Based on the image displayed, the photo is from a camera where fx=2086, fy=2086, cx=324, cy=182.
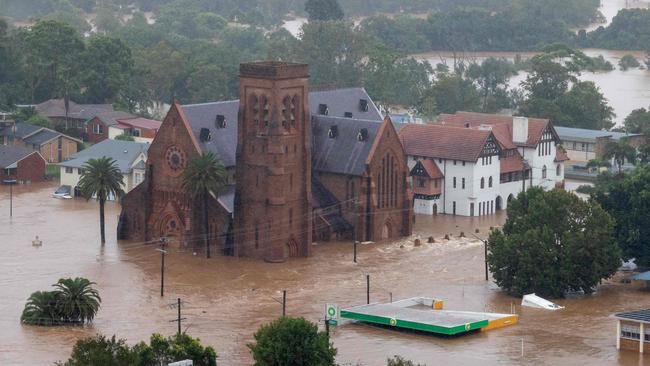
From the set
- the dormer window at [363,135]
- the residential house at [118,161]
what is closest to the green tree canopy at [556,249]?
the dormer window at [363,135]

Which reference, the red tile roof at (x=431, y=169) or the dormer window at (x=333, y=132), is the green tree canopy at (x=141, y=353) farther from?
the red tile roof at (x=431, y=169)

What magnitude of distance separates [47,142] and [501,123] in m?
31.4

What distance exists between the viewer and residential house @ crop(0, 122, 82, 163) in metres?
143

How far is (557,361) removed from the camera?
8800 centimetres

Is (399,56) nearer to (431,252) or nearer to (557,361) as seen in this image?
(431,252)

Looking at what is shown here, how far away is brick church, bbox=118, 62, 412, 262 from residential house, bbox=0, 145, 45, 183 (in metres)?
23.4

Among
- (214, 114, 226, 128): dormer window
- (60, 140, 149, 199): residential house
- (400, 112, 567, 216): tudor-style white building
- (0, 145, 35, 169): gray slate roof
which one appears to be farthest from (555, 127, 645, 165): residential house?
(214, 114, 226, 128): dormer window

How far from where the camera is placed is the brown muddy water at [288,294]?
89.5 meters

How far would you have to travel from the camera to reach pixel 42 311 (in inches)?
3649

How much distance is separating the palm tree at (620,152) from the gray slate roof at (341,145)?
2679cm

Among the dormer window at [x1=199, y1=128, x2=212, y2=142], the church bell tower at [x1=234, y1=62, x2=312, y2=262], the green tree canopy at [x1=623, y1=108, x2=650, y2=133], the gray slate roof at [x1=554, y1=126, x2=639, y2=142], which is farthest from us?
the green tree canopy at [x1=623, y1=108, x2=650, y2=133]

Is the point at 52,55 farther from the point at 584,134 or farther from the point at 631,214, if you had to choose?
the point at 631,214

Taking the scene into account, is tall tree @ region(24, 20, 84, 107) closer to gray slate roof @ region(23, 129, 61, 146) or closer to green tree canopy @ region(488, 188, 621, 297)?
gray slate roof @ region(23, 129, 61, 146)

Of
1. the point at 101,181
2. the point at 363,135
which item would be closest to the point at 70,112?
the point at 101,181
